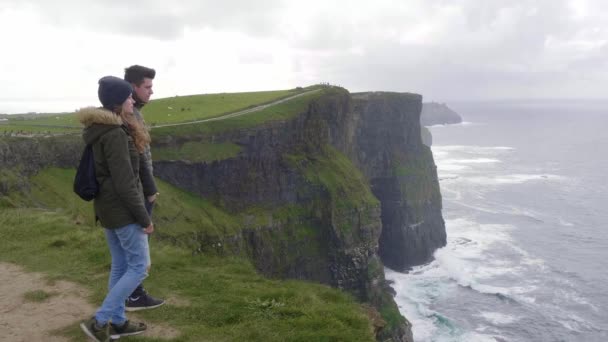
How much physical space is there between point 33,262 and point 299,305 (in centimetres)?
715

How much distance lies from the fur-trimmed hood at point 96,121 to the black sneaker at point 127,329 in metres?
2.86

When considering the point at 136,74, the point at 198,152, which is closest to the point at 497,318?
the point at 198,152

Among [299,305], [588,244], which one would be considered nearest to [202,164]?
[299,305]

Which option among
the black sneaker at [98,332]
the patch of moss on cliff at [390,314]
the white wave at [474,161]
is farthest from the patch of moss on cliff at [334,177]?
the white wave at [474,161]

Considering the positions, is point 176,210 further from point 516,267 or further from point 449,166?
point 449,166

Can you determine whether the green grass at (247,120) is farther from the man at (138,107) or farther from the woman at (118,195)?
the woman at (118,195)

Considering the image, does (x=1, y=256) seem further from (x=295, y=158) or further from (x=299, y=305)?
(x=295, y=158)

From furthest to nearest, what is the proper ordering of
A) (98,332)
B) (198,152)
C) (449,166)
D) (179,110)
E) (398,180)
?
(449,166), (398,180), (179,110), (198,152), (98,332)

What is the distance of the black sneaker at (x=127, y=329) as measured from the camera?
749 cm

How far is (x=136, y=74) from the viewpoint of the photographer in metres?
8.67

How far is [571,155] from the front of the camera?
6398 inches

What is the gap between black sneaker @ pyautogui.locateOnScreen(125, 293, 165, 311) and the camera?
341 inches

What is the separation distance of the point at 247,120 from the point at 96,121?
46482 millimetres

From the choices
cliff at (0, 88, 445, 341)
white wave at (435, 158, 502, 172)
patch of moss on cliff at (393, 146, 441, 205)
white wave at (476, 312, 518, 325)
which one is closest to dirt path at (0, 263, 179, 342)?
cliff at (0, 88, 445, 341)
